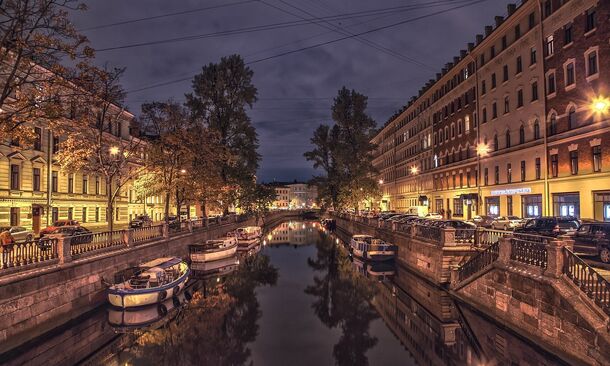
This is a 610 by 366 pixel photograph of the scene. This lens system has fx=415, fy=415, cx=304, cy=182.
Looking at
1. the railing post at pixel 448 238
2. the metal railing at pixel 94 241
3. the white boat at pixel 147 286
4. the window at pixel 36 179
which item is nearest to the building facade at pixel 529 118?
the railing post at pixel 448 238

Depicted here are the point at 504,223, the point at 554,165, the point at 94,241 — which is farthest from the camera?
the point at 554,165

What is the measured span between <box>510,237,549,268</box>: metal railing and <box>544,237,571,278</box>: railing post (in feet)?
1.49

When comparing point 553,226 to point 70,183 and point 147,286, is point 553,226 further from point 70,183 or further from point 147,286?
point 70,183

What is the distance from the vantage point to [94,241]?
22016 millimetres

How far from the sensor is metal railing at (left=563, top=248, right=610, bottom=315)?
37.6 feet

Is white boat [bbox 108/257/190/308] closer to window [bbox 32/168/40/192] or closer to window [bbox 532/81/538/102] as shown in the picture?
window [bbox 32/168/40/192]

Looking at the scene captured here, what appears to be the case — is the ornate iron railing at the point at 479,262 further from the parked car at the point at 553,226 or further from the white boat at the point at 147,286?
the white boat at the point at 147,286

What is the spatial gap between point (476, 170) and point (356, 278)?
94.2ft

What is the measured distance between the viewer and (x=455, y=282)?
22266mm

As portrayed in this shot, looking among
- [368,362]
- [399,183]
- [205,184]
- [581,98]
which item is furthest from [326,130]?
[368,362]

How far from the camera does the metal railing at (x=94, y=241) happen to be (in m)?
20.1

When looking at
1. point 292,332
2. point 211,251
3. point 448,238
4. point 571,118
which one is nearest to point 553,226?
point 448,238

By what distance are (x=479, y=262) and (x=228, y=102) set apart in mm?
38688

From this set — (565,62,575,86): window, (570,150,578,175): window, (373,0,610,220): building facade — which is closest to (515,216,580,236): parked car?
(373,0,610,220): building facade
